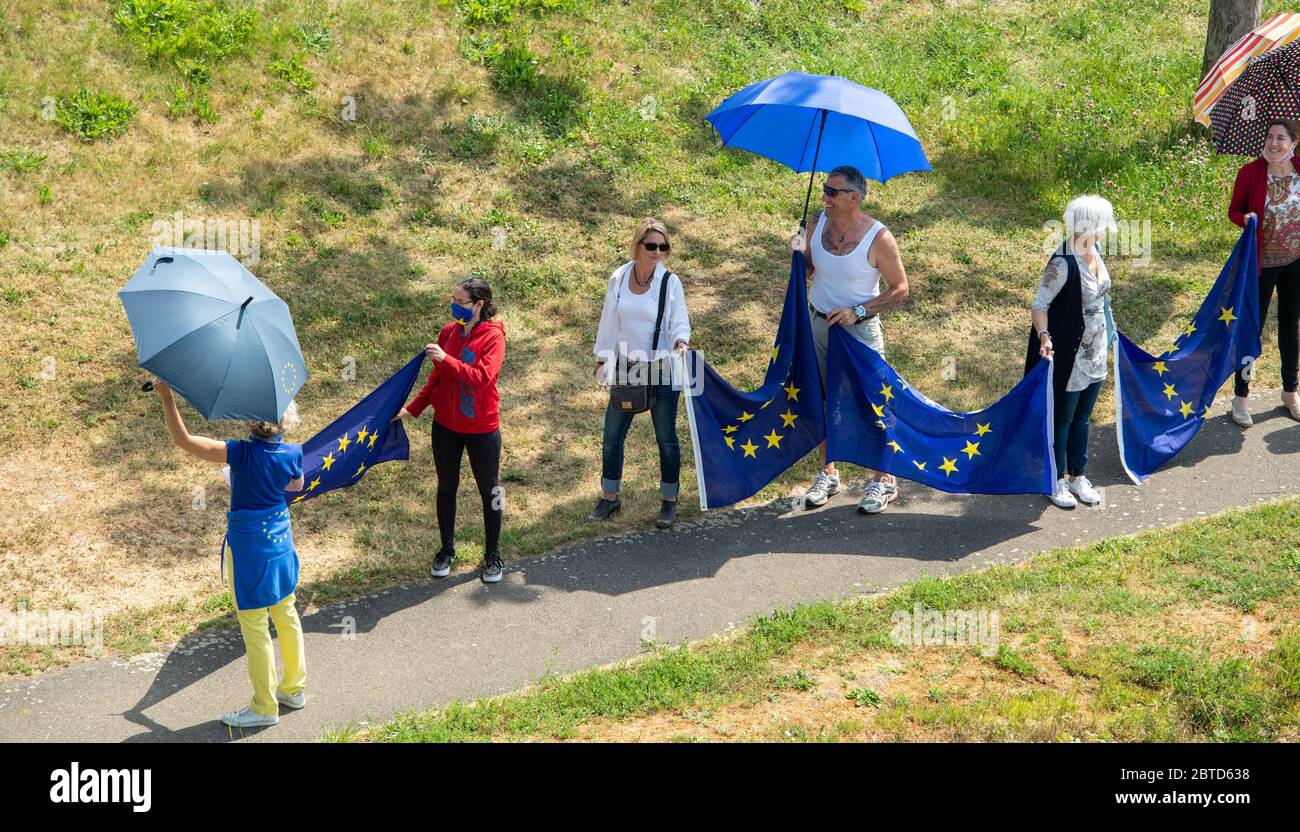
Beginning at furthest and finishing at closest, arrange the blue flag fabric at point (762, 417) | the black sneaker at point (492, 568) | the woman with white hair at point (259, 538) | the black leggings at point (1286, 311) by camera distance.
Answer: the black leggings at point (1286, 311), the blue flag fabric at point (762, 417), the black sneaker at point (492, 568), the woman with white hair at point (259, 538)

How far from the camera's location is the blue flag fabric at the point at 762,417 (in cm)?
855

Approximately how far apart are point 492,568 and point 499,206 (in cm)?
609

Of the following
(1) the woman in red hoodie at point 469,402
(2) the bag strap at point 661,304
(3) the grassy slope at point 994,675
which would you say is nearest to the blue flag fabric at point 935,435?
(3) the grassy slope at point 994,675

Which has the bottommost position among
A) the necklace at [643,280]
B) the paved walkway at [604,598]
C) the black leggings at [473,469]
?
the paved walkway at [604,598]

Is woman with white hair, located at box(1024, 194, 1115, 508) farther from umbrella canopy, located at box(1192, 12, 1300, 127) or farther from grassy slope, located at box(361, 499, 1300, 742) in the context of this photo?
umbrella canopy, located at box(1192, 12, 1300, 127)

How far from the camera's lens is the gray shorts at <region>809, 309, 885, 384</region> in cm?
861

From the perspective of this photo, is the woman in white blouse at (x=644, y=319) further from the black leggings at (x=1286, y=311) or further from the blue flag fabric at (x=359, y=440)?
the black leggings at (x=1286, y=311)

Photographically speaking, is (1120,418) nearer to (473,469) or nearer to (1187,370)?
(1187,370)

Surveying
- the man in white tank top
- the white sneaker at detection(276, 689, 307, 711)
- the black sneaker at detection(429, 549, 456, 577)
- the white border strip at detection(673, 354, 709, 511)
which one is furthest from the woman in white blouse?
the white sneaker at detection(276, 689, 307, 711)

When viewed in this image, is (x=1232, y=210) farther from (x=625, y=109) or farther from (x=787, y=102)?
(x=625, y=109)

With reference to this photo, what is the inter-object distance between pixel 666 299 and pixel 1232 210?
489cm

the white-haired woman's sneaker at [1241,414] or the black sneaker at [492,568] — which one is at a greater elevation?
the white-haired woman's sneaker at [1241,414]

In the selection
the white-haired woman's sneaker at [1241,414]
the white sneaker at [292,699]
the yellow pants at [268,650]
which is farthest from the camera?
the white-haired woman's sneaker at [1241,414]

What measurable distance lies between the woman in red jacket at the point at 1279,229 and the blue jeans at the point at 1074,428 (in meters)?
2.01
